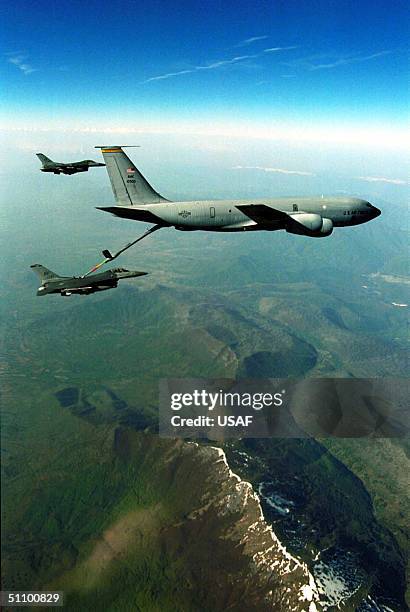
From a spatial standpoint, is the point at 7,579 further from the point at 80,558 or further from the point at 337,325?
the point at 337,325

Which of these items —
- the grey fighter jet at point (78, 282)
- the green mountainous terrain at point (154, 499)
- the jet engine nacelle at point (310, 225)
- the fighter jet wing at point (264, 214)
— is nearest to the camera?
the fighter jet wing at point (264, 214)

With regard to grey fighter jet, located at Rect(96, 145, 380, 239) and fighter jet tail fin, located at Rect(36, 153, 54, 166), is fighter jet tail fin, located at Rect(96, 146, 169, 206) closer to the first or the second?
grey fighter jet, located at Rect(96, 145, 380, 239)

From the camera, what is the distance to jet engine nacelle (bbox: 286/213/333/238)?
16.5 m

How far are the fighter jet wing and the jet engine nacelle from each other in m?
0.50

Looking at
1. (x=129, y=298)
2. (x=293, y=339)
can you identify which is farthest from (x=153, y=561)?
(x=129, y=298)

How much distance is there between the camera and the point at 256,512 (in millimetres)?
84250

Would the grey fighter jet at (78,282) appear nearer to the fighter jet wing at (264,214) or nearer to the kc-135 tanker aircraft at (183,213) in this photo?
the kc-135 tanker aircraft at (183,213)

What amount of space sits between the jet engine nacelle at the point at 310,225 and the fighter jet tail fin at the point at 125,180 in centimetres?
640

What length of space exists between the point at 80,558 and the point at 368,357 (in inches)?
5439

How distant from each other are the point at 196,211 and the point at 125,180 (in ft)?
11.0

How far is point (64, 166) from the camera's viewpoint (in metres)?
17.3

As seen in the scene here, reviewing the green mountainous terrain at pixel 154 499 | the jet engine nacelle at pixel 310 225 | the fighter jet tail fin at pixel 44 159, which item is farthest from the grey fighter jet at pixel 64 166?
the green mountainous terrain at pixel 154 499

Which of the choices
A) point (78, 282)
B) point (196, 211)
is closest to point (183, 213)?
point (196, 211)

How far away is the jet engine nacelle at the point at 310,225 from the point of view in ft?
54.1
